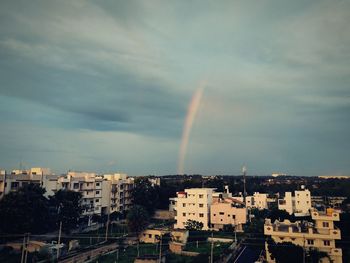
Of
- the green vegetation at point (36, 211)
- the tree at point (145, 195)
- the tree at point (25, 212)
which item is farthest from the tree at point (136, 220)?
the tree at point (145, 195)

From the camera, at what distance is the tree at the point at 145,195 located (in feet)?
169

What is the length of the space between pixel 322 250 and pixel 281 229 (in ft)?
12.4

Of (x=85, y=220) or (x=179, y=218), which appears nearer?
(x=85, y=220)

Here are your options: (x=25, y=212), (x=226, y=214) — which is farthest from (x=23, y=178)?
(x=226, y=214)

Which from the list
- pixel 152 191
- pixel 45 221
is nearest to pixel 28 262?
pixel 45 221

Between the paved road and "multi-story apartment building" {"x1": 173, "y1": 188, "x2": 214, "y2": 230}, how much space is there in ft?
45.5

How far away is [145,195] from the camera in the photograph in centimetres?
5162

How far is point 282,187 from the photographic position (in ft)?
308

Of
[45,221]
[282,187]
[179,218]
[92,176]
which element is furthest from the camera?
[282,187]

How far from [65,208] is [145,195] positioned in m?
17.3

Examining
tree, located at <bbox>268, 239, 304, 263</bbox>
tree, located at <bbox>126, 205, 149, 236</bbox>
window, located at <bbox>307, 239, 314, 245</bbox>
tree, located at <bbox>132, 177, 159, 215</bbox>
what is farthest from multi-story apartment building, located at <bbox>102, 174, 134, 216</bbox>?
window, located at <bbox>307, 239, 314, 245</bbox>

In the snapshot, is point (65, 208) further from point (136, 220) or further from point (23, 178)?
point (136, 220)

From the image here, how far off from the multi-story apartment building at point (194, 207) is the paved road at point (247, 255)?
13879 millimetres

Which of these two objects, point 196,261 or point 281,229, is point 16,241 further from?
point 281,229
